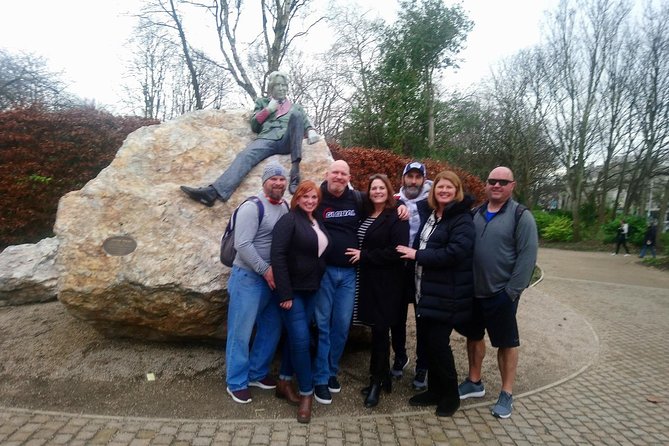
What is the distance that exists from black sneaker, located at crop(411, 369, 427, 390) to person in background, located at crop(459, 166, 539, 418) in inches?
24.3

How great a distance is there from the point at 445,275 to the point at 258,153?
269 centimetres

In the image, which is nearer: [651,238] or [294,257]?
[294,257]

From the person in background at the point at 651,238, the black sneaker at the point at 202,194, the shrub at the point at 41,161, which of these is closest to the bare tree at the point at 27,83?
Answer: the shrub at the point at 41,161

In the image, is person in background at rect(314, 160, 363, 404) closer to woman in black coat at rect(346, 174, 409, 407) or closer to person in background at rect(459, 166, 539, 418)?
woman in black coat at rect(346, 174, 409, 407)

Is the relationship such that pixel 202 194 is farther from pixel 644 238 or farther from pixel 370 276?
pixel 644 238

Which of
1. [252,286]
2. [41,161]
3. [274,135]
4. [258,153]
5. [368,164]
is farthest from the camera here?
[41,161]

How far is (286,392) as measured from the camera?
3.44 m

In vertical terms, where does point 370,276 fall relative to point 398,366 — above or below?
above

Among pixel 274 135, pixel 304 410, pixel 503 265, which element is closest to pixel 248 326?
pixel 304 410

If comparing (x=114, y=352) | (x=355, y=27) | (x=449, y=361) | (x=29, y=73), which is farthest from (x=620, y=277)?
(x=29, y=73)

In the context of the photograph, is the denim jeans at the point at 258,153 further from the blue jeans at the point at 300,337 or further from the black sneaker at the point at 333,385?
the black sneaker at the point at 333,385

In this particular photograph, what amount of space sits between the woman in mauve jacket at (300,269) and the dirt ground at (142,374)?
1.43ft

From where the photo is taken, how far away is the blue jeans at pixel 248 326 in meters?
3.21

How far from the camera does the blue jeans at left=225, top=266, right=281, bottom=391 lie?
3.21m
